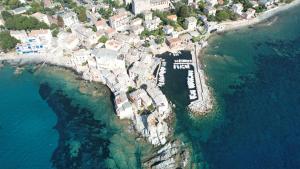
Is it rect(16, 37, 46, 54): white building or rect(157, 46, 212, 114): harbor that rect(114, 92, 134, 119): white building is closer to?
rect(157, 46, 212, 114): harbor

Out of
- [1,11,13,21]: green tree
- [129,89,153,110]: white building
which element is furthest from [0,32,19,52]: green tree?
[129,89,153,110]: white building

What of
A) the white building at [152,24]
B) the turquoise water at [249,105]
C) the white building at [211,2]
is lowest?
the turquoise water at [249,105]

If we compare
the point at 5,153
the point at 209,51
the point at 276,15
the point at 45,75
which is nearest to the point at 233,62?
the point at 209,51

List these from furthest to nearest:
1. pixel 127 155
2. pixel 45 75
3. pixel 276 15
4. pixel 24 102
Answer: pixel 276 15, pixel 45 75, pixel 24 102, pixel 127 155

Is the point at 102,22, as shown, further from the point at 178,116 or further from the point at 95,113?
the point at 178,116

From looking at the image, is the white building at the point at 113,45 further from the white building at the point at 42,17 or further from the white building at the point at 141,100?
the white building at the point at 42,17

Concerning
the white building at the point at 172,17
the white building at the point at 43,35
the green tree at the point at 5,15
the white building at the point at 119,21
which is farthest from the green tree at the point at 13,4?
the white building at the point at 172,17
